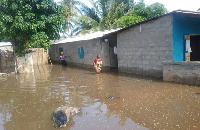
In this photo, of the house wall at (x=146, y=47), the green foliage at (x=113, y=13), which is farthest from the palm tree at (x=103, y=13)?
the house wall at (x=146, y=47)

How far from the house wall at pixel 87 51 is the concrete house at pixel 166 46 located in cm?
270

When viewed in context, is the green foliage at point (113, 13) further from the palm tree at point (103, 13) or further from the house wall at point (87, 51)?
the house wall at point (87, 51)

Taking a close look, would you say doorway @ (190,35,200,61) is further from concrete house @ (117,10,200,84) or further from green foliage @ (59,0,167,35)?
green foliage @ (59,0,167,35)

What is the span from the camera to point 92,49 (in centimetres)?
1591

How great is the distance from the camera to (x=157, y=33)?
10164 mm

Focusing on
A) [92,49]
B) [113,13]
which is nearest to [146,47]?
[92,49]

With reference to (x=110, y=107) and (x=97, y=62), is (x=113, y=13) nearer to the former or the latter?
(x=97, y=62)

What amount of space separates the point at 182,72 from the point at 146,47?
2.84m

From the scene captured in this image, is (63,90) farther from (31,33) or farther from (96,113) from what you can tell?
(31,33)

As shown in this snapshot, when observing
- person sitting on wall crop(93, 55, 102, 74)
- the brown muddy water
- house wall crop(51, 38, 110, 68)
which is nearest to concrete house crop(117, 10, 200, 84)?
the brown muddy water

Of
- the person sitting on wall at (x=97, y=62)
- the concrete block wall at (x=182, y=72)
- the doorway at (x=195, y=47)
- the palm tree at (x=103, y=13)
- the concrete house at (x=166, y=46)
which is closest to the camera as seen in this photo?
the concrete block wall at (x=182, y=72)

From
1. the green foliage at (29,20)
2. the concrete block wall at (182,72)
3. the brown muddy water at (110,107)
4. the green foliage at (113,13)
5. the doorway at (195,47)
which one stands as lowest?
the brown muddy water at (110,107)

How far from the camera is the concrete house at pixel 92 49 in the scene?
14484mm

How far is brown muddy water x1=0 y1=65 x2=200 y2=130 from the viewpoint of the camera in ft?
15.0
